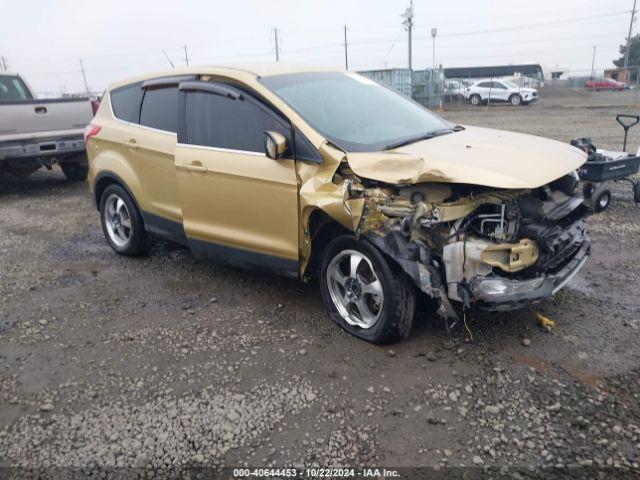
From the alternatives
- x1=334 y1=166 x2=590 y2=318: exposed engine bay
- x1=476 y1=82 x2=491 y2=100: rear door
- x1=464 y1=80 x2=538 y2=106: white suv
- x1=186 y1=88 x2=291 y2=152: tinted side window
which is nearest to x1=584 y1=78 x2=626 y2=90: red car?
x1=464 y1=80 x2=538 y2=106: white suv

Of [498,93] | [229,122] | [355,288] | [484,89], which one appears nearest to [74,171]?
[229,122]

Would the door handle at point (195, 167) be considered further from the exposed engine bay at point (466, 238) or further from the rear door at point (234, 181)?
the exposed engine bay at point (466, 238)

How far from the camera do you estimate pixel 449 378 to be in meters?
3.48

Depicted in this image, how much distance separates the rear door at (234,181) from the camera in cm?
411

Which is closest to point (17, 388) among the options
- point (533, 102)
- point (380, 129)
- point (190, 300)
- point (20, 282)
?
point (190, 300)

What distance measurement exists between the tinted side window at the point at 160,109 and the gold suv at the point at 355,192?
17 millimetres

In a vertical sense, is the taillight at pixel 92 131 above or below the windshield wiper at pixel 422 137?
below

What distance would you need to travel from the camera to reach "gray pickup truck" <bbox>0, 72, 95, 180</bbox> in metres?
8.50

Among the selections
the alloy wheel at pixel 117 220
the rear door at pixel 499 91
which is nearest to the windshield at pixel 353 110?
the alloy wheel at pixel 117 220

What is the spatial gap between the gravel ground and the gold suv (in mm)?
383

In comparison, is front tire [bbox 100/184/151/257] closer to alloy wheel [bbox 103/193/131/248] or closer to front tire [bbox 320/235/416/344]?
alloy wheel [bbox 103/193/131/248]

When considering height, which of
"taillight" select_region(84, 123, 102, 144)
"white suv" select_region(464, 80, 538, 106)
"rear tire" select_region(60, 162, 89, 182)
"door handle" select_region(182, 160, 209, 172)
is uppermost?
"taillight" select_region(84, 123, 102, 144)

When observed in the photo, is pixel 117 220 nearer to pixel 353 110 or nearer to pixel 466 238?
pixel 353 110

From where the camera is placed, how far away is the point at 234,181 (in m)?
4.33
